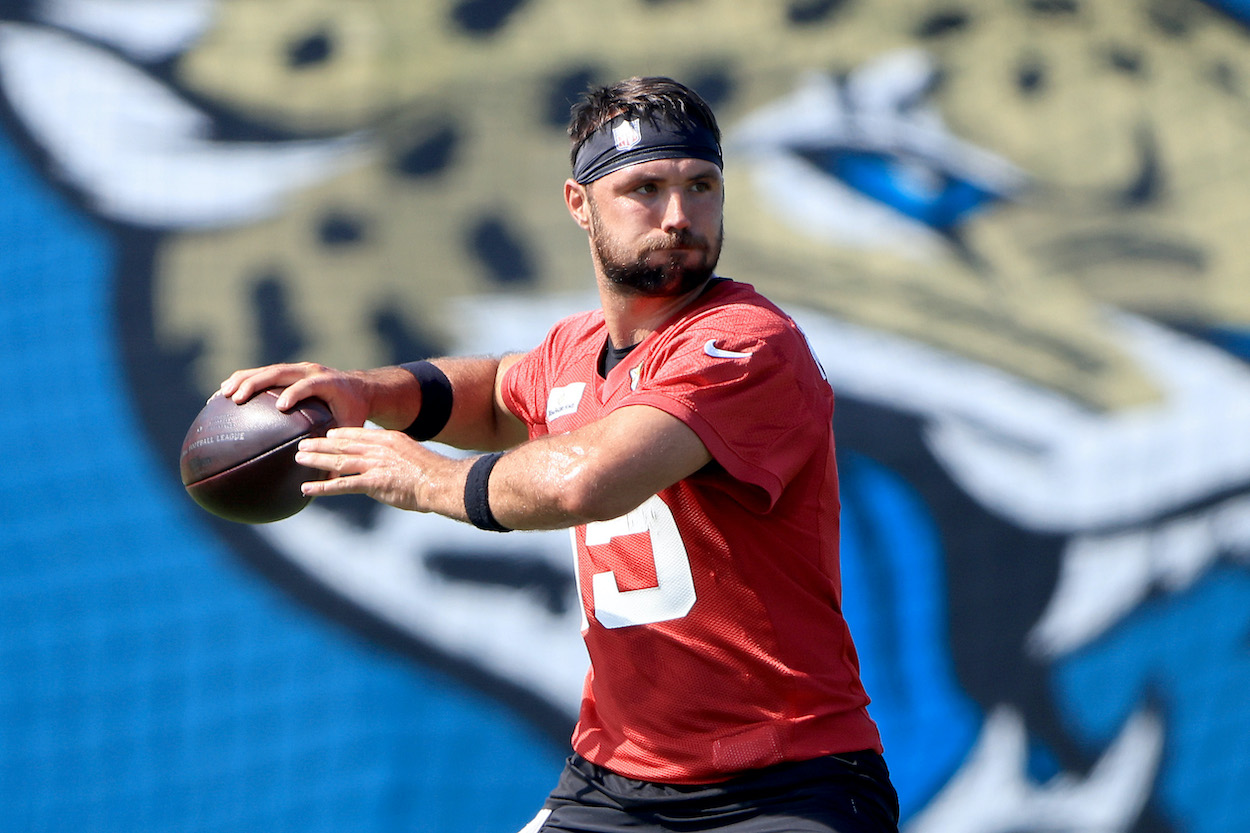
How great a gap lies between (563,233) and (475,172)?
469 millimetres

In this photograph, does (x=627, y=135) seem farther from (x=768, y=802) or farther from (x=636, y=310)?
(x=768, y=802)

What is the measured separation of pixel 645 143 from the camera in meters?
2.59

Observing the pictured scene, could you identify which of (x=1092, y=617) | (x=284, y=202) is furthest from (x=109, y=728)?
(x=1092, y=617)

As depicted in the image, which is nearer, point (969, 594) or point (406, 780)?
point (406, 780)

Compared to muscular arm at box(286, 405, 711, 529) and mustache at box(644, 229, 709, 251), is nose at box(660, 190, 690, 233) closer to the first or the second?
mustache at box(644, 229, 709, 251)

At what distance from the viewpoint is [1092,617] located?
5.10m

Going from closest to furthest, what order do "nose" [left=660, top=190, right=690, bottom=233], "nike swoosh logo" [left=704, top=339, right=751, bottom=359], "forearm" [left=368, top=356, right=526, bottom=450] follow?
"nike swoosh logo" [left=704, top=339, right=751, bottom=359]
"nose" [left=660, top=190, right=690, bottom=233]
"forearm" [left=368, top=356, right=526, bottom=450]

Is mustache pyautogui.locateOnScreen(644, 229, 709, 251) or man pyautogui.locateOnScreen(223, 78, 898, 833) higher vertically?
mustache pyautogui.locateOnScreen(644, 229, 709, 251)

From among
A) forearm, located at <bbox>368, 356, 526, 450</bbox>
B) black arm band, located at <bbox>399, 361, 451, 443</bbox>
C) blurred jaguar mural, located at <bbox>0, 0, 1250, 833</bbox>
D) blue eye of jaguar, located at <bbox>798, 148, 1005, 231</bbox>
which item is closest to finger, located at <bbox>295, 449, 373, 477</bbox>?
forearm, located at <bbox>368, 356, 526, 450</bbox>

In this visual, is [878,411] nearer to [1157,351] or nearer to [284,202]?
[1157,351]

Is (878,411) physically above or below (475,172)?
below

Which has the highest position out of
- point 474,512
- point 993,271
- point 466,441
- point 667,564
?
point 993,271

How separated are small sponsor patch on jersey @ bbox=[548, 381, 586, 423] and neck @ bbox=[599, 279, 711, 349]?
5.5 inches

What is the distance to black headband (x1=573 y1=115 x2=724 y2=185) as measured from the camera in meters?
2.58
